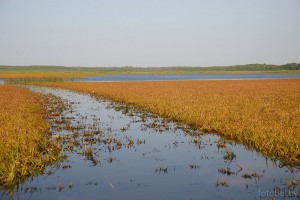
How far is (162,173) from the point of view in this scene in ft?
29.5

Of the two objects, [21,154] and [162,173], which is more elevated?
[21,154]

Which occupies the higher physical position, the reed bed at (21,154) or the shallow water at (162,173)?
the reed bed at (21,154)

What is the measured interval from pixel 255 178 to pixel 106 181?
4.39 m

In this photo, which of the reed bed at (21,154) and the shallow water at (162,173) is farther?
the reed bed at (21,154)

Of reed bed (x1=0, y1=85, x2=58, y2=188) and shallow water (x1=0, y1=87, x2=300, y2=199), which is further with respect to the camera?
reed bed (x1=0, y1=85, x2=58, y2=188)

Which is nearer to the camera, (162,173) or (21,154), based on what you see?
(162,173)

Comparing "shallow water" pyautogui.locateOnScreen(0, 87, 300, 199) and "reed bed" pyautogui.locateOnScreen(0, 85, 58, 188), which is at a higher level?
"reed bed" pyautogui.locateOnScreen(0, 85, 58, 188)

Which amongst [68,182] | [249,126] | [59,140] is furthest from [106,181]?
[249,126]

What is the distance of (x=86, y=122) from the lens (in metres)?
18.0

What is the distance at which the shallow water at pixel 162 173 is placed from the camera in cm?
747

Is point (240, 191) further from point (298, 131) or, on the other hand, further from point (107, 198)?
point (298, 131)

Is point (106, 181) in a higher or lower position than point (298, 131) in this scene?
lower

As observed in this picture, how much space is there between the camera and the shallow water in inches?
294

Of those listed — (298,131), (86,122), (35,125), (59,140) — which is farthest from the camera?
(86,122)
